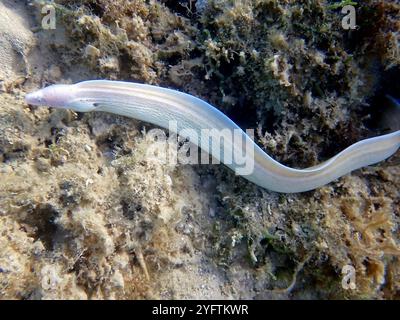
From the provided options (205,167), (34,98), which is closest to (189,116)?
(205,167)

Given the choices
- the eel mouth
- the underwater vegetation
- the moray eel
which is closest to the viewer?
the underwater vegetation

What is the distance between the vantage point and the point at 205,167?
3.41 metres

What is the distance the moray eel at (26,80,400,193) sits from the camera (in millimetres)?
3018

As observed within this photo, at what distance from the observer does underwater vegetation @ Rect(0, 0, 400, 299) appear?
8.57 feet

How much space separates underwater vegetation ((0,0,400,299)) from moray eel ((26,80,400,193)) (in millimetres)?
165

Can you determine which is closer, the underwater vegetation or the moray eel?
the underwater vegetation

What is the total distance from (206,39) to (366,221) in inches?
111

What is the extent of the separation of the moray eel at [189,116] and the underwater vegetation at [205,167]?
165 millimetres

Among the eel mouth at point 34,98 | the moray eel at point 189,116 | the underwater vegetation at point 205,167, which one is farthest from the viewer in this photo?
the moray eel at point 189,116

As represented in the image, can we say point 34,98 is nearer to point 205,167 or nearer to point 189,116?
point 189,116

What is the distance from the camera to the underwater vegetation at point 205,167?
8.57 feet

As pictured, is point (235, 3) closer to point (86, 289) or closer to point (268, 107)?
point (268, 107)

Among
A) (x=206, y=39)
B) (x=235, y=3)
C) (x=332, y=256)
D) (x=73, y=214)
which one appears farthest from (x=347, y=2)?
(x=73, y=214)

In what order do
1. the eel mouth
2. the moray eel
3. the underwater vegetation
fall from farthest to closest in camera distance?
the moray eel
the eel mouth
the underwater vegetation
